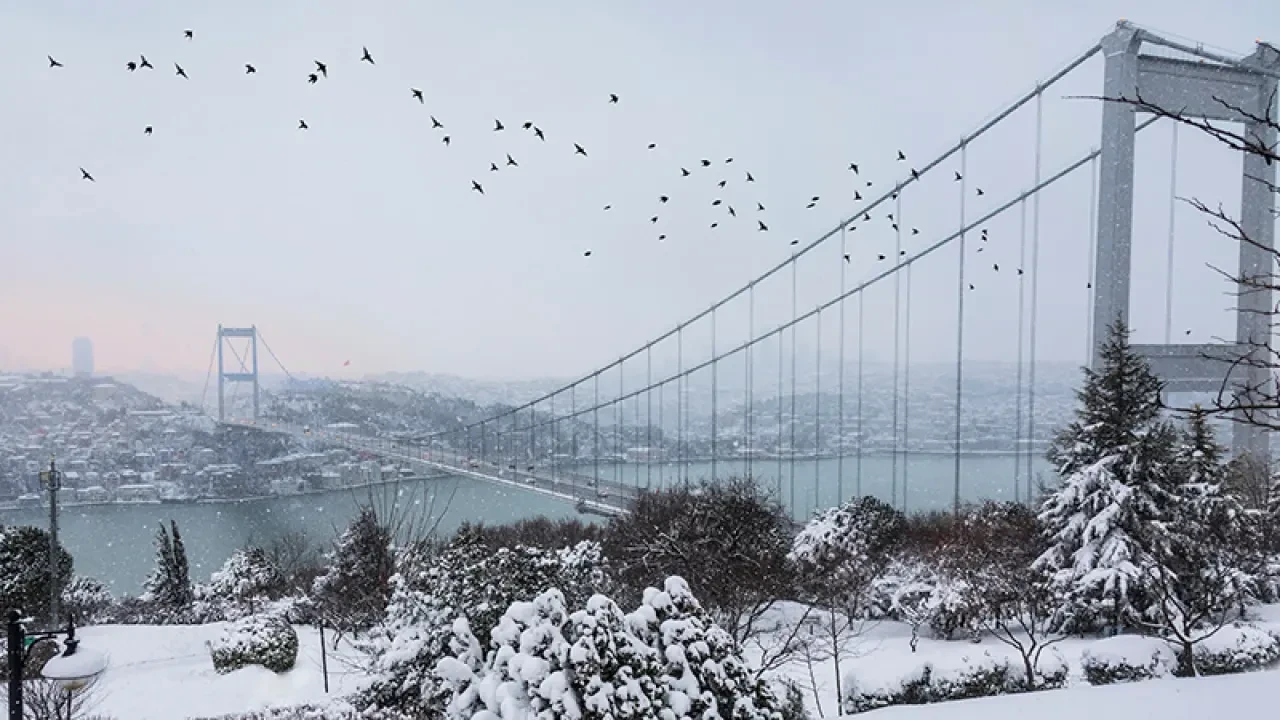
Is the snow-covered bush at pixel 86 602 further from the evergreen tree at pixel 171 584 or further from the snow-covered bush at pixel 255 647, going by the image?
the snow-covered bush at pixel 255 647

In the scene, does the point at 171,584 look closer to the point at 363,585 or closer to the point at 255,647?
the point at 363,585

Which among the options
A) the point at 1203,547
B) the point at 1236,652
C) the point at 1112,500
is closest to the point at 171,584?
the point at 1112,500

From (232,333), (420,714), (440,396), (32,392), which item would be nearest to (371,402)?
(440,396)

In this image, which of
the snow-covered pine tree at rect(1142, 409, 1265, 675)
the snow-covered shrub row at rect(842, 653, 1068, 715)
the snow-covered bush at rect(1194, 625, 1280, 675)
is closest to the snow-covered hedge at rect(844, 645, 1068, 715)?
the snow-covered shrub row at rect(842, 653, 1068, 715)

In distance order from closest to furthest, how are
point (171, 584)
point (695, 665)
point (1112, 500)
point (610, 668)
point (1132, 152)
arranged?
point (610, 668), point (695, 665), point (1112, 500), point (1132, 152), point (171, 584)

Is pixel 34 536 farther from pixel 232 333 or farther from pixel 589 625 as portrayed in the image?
pixel 232 333

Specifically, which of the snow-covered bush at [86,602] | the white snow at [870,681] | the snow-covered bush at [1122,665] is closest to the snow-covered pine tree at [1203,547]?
the snow-covered bush at [1122,665]
